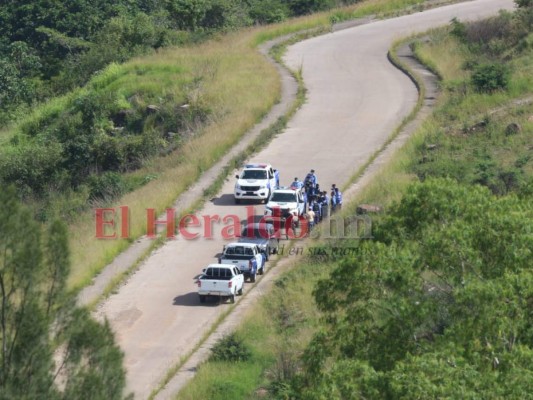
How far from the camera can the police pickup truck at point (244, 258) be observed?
34969mm

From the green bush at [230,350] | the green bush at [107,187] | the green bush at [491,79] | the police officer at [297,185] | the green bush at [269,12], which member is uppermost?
the green bush at [269,12]

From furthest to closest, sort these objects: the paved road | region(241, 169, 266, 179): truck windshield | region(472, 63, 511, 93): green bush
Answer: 1. region(472, 63, 511, 93): green bush
2. region(241, 169, 266, 179): truck windshield
3. the paved road

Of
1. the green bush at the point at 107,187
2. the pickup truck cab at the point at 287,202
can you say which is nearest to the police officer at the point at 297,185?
the pickup truck cab at the point at 287,202

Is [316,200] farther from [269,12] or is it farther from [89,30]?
[89,30]

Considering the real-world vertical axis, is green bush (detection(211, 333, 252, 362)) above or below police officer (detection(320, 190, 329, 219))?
below

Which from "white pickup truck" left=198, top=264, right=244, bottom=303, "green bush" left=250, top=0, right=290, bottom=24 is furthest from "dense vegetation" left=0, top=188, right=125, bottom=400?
"green bush" left=250, top=0, right=290, bottom=24

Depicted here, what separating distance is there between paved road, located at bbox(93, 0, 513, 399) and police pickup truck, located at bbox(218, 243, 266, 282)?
1.27 metres

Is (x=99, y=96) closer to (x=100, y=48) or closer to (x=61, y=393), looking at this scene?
(x=100, y=48)

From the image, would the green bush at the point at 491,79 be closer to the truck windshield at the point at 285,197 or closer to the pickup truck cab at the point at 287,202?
the pickup truck cab at the point at 287,202

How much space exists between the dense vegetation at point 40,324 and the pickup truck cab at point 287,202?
21.6m

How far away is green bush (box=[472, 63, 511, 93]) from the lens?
53.2 m

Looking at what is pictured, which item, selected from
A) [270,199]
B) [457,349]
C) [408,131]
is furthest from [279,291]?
[408,131]

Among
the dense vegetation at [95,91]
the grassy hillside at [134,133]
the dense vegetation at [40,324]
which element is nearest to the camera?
the dense vegetation at [40,324]

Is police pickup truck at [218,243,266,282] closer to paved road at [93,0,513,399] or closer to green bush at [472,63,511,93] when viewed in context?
paved road at [93,0,513,399]
